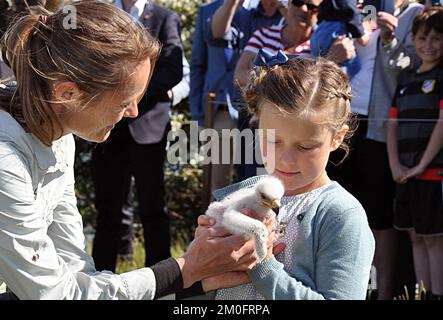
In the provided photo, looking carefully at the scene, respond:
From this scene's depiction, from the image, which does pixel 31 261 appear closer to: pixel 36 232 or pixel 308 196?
pixel 36 232

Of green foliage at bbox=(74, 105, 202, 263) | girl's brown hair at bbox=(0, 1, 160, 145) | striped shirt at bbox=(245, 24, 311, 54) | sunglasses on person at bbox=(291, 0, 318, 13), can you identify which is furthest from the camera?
green foliage at bbox=(74, 105, 202, 263)

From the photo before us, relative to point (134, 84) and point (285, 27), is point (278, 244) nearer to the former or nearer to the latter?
point (134, 84)

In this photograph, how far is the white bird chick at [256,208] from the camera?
→ 2.29 meters

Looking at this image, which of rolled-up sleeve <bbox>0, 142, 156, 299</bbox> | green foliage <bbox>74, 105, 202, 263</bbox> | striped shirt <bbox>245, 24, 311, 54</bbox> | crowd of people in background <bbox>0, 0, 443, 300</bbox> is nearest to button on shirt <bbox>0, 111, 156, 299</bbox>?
rolled-up sleeve <bbox>0, 142, 156, 299</bbox>

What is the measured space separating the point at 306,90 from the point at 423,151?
2.54 metres

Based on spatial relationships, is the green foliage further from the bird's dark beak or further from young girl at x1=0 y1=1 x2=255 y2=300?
the bird's dark beak

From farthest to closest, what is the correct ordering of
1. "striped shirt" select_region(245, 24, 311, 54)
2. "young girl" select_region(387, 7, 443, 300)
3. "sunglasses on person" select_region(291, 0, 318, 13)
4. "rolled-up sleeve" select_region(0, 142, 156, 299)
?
"striped shirt" select_region(245, 24, 311, 54), "sunglasses on person" select_region(291, 0, 318, 13), "young girl" select_region(387, 7, 443, 300), "rolled-up sleeve" select_region(0, 142, 156, 299)

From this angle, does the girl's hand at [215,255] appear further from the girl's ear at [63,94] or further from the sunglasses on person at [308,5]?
the sunglasses on person at [308,5]

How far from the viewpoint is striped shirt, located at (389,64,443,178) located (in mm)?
4809

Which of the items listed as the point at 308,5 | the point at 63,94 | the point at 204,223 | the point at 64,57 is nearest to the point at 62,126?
the point at 63,94

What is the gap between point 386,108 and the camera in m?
5.12

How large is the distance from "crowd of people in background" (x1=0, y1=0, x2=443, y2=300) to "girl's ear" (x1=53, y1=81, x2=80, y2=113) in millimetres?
2027

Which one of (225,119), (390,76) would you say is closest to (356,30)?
(390,76)

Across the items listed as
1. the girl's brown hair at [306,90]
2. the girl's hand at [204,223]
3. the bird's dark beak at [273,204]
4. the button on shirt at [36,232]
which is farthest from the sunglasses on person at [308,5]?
the bird's dark beak at [273,204]
